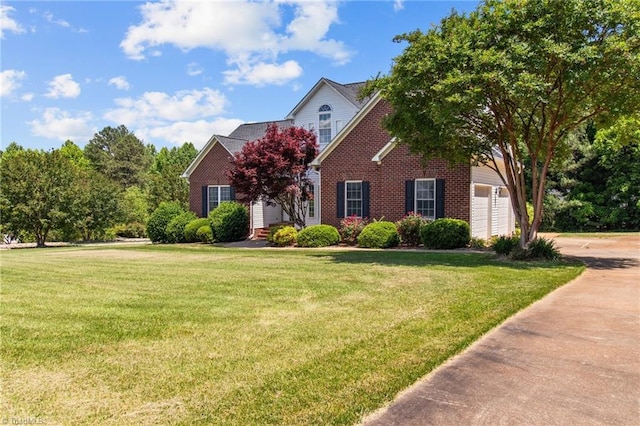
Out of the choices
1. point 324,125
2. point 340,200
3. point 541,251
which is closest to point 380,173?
point 340,200

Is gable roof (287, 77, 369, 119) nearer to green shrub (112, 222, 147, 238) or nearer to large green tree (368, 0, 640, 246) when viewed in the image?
large green tree (368, 0, 640, 246)

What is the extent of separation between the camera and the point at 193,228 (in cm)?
2252

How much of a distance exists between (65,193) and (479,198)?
71.4 feet

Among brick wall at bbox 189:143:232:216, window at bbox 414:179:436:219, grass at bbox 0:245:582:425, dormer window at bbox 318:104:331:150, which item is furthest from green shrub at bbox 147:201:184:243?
grass at bbox 0:245:582:425

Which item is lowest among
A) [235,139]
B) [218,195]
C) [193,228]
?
[193,228]

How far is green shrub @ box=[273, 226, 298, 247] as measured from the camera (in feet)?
62.1

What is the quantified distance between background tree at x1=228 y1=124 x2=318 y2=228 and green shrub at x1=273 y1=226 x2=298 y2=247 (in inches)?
64.0

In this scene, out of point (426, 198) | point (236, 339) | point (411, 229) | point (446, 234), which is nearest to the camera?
point (236, 339)

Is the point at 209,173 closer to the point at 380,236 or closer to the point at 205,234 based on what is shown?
the point at 205,234

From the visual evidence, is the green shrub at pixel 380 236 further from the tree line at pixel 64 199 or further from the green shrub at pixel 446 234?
the tree line at pixel 64 199

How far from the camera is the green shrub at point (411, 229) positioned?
669 inches

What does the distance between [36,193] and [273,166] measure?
14.7 meters

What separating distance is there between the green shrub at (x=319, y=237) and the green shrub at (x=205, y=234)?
5.40 meters

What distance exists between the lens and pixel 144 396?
11.9ft
